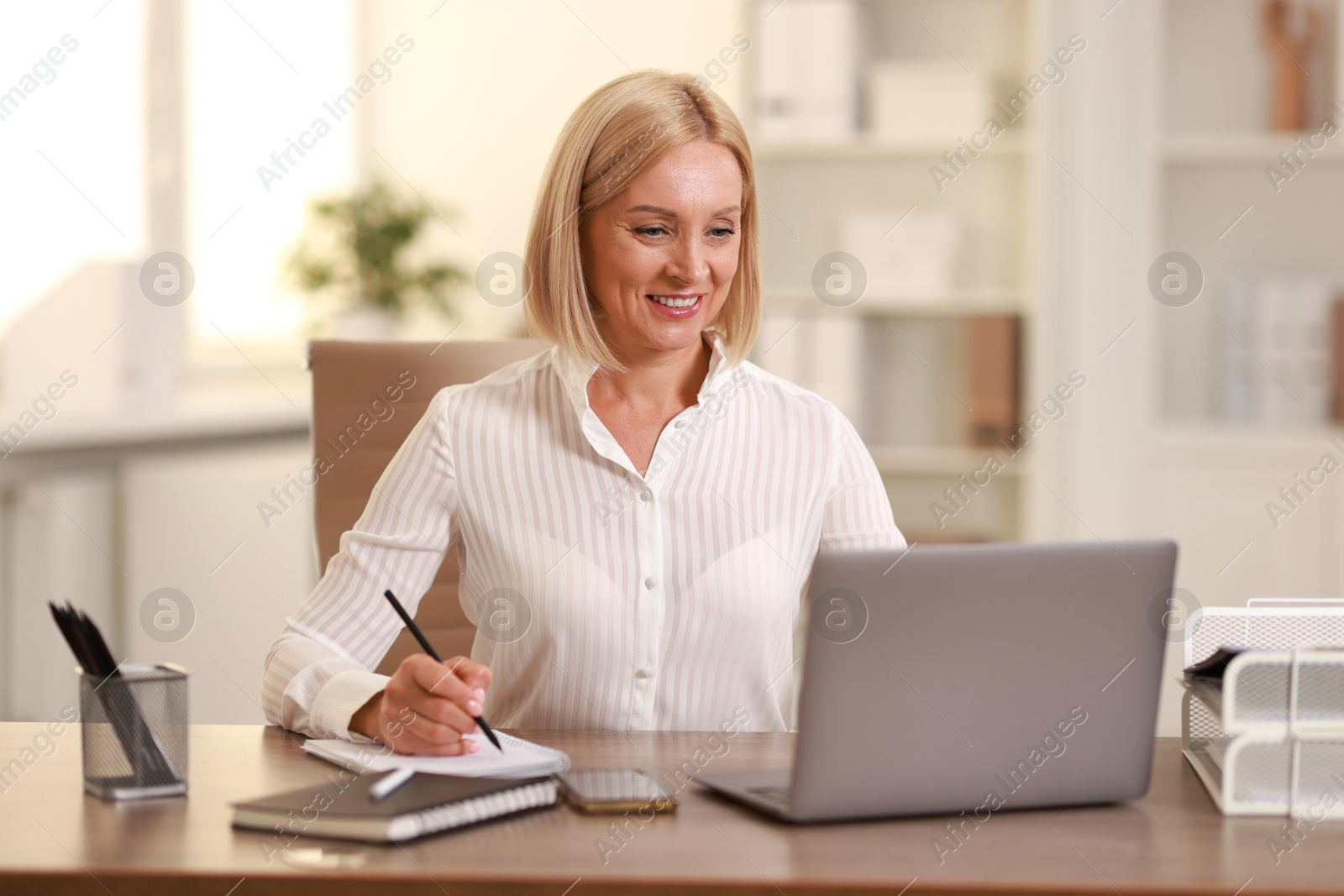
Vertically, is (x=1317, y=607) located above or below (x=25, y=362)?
below

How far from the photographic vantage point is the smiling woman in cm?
149

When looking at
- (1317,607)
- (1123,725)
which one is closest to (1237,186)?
(1317,607)

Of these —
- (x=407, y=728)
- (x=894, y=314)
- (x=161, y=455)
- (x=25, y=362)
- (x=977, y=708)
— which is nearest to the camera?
(x=977, y=708)

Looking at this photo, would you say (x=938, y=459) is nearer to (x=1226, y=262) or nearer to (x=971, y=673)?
(x=1226, y=262)

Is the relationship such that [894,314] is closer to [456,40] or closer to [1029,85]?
[1029,85]

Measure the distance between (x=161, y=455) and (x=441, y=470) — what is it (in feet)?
6.63

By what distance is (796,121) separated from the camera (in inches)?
134

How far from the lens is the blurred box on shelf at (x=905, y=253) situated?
11.2 feet

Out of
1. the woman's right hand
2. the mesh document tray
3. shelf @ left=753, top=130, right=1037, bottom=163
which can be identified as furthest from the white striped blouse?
shelf @ left=753, top=130, right=1037, bottom=163

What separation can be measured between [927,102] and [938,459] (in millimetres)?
917

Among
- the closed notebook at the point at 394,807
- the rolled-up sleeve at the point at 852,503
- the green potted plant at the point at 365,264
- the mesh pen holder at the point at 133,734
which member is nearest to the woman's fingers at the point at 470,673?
the closed notebook at the point at 394,807

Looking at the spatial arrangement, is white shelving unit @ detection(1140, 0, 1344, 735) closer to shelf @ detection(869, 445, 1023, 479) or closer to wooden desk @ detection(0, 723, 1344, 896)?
shelf @ detection(869, 445, 1023, 479)

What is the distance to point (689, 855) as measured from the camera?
0.92 m

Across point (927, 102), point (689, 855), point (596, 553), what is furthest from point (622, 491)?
point (927, 102)
